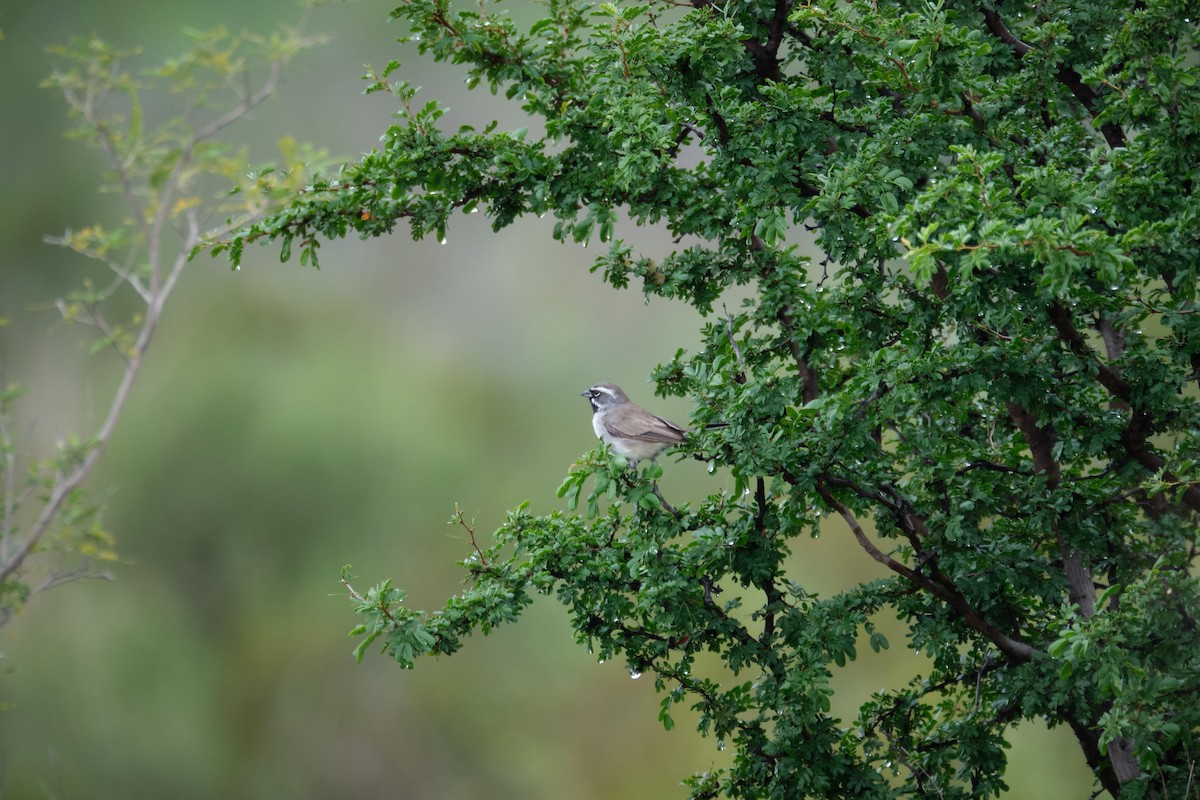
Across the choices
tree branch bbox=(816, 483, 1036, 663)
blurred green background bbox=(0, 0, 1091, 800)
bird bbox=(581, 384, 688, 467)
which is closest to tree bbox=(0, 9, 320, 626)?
bird bbox=(581, 384, 688, 467)

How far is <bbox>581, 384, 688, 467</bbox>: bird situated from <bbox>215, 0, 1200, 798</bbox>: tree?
1.01 m

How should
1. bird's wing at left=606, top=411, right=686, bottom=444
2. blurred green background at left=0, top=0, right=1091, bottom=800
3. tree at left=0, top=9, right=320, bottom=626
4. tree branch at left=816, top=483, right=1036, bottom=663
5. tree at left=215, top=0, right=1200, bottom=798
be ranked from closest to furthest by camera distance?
tree at left=215, top=0, right=1200, bottom=798, tree branch at left=816, top=483, right=1036, bottom=663, bird's wing at left=606, top=411, right=686, bottom=444, tree at left=0, top=9, right=320, bottom=626, blurred green background at left=0, top=0, right=1091, bottom=800

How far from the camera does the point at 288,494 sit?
1366 centimetres

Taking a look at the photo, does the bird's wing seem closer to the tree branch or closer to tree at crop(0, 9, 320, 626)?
the tree branch

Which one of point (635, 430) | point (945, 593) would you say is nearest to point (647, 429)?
point (635, 430)

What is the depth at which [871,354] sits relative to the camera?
496 centimetres

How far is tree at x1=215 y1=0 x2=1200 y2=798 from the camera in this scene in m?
4.35

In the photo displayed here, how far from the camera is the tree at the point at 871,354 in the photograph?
14.3 feet

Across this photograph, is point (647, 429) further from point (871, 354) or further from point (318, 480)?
point (318, 480)

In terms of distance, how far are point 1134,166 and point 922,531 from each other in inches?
83.4

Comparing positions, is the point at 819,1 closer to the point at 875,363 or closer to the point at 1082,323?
the point at 875,363

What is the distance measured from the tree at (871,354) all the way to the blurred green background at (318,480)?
6859 millimetres

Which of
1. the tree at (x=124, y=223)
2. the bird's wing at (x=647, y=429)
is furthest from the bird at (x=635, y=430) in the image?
the tree at (x=124, y=223)

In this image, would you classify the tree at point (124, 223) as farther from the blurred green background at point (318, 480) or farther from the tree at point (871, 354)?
the blurred green background at point (318, 480)
